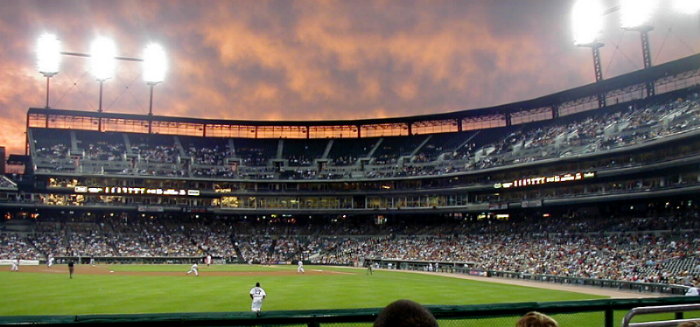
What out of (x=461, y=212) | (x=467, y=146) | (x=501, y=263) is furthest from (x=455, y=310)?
(x=467, y=146)

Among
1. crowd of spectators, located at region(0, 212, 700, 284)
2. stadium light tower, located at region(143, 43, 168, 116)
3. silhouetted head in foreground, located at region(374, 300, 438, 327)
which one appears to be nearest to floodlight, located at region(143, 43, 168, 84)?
stadium light tower, located at region(143, 43, 168, 116)

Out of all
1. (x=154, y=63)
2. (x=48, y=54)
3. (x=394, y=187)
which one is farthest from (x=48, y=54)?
(x=394, y=187)

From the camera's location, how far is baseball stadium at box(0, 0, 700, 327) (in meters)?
42.8

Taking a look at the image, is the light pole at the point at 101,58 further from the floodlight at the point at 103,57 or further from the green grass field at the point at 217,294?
the green grass field at the point at 217,294

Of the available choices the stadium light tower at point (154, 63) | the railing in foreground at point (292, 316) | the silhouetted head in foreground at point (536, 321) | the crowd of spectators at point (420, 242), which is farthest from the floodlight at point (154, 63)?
the silhouetted head in foreground at point (536, 321)

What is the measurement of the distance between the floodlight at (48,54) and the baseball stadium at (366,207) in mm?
1193

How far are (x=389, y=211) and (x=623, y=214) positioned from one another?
130 feet

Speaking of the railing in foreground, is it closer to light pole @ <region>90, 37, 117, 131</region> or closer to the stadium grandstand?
the stadium grandstand

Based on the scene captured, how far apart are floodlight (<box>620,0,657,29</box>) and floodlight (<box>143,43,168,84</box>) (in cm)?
6548

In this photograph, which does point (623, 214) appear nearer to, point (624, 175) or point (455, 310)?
point (624, 175)

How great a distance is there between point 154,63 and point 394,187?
145 ft

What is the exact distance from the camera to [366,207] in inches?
3807

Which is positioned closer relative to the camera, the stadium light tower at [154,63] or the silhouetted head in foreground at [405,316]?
the silhouetted head in foreground at [405,316]

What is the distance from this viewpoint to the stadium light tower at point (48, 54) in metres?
82.2
